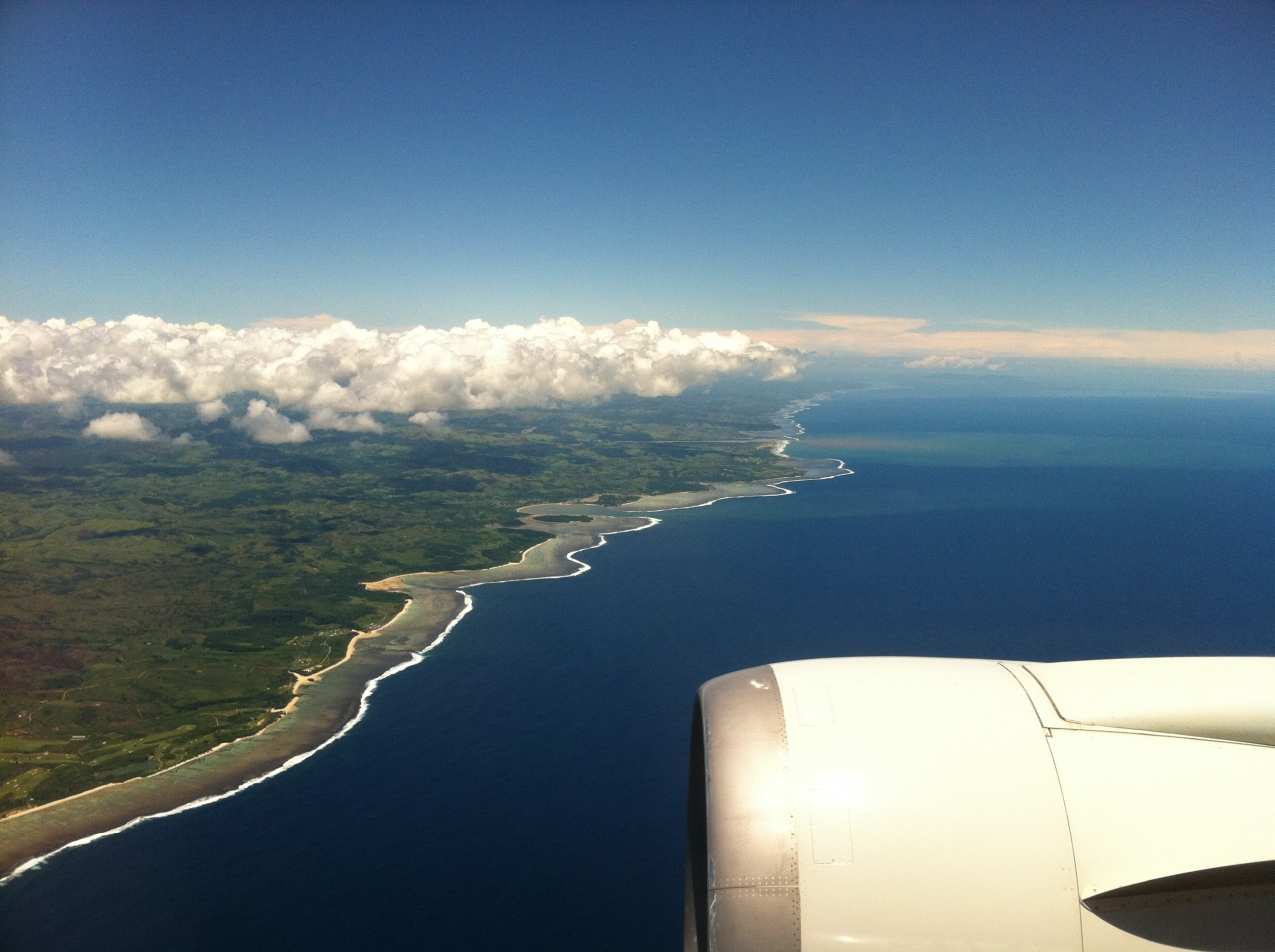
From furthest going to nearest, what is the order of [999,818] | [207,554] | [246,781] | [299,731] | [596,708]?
1. [207,554]
2. [596,708]
3. [299,731]
4. [246,781]
5. [999,818]

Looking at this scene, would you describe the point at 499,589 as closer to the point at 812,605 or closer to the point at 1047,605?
the point at 812,605

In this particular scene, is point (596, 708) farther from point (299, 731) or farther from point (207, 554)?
point (207, 554)

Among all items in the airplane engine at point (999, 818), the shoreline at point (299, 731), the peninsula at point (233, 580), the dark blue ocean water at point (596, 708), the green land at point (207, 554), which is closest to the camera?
the airplane engine at point (999, 818)

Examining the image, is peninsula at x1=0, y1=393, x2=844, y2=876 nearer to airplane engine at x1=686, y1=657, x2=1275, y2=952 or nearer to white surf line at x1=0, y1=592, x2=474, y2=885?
white surf line at x1=0, y1=592, x2=474, y2=885

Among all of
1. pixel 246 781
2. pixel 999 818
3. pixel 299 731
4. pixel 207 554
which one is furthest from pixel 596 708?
pixel 207 554

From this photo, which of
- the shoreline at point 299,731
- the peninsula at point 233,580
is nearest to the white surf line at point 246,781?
the shoreline at point 299,731

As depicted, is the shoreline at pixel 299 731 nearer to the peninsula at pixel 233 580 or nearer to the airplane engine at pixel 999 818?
the peninsula at pixel 233 580

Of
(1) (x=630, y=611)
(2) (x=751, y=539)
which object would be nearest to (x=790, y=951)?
(1) (x=630, y=611)
